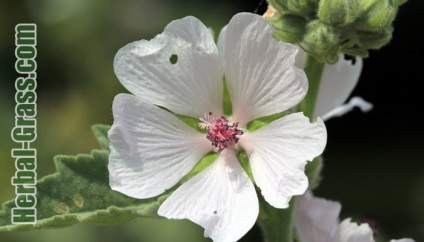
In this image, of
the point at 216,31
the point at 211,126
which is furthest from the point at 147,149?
the point at 216,31

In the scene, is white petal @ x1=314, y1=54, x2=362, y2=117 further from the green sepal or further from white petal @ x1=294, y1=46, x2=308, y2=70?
the green sepal

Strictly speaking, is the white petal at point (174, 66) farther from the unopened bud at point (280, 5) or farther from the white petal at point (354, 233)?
the white petal at point (354, 233)

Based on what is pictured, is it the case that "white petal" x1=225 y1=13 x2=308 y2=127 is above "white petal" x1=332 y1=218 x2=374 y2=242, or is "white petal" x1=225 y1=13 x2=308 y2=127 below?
above

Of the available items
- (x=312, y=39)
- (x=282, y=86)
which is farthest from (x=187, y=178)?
(x=312, y=39)

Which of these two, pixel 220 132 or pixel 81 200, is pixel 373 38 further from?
pixel 81 200

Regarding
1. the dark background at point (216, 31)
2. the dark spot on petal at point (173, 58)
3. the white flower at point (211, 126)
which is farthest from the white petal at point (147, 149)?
the dark background at point (216, 31)

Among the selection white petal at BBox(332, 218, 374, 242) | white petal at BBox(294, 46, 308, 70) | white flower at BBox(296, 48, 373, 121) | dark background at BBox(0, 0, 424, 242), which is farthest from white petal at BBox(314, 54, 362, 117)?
dark background at BBox(0, 0, 424, 242)
